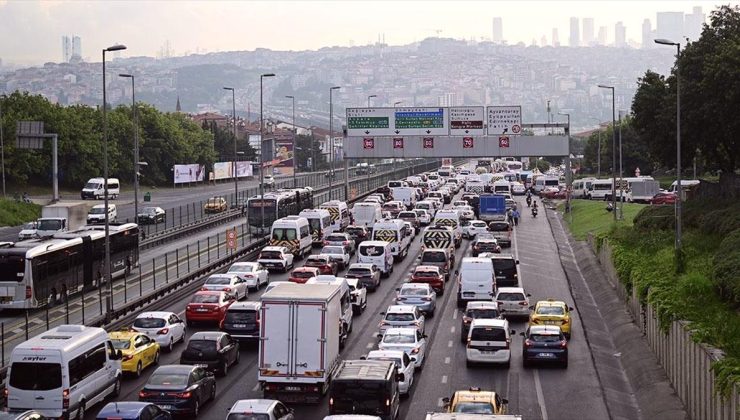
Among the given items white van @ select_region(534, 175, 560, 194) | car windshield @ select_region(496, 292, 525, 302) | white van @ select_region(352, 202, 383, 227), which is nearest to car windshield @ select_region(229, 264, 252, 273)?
car windshield @ select_region(496, 292, 525, 302)

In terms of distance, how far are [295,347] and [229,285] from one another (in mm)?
16479

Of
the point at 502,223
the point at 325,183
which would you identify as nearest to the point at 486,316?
the point at 502,223

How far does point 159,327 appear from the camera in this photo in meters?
35.2

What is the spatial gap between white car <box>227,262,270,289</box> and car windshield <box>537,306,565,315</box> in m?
14.4

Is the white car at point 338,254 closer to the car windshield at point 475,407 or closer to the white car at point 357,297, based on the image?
the white car at point 357,297

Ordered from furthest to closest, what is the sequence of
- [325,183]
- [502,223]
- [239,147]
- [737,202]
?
[239,147] < [325,183] < [502,223] < [737,202]

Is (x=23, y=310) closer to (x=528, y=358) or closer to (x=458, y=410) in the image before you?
(x=528, y=358)

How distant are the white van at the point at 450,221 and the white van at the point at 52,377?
136ft

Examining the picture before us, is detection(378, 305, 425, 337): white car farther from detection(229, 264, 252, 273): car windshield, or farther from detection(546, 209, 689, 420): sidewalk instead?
detection(229, 264, 252, 273): car windshield

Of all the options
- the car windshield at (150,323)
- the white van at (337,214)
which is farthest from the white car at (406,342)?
the white van at (337,214)

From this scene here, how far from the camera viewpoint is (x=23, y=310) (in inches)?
1630

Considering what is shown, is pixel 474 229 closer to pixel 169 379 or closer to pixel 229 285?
pixel 229 285

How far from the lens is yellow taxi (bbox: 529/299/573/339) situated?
37.3 m

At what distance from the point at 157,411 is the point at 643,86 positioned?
4635 cm
